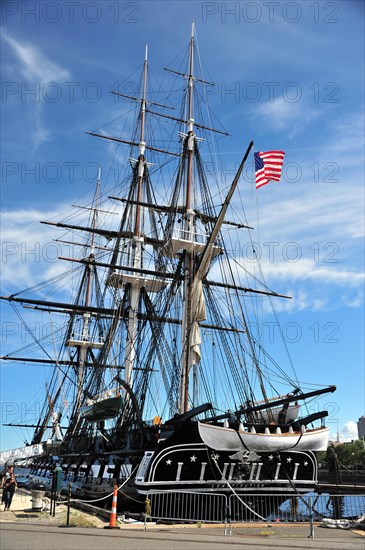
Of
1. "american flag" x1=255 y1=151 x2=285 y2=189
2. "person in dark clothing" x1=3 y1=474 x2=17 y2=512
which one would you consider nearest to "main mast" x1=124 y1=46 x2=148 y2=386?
"american flag" x1=255 y1=151 x2=285 y2=189

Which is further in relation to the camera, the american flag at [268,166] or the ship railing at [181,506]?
the american flag at [268,166]

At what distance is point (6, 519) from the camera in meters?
13.5

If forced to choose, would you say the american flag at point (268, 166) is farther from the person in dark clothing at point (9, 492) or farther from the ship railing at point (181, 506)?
the person in dark clothing at point (9, 492)

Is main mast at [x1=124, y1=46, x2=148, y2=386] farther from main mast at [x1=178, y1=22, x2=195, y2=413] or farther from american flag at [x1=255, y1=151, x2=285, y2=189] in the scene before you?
american flag at [x1=255, y1=151, x2=285, y2=189]

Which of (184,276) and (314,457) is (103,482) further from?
(184,276)

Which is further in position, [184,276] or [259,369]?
[184,276]

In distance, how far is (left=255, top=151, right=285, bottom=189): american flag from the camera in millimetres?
21953

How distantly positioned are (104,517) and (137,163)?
35.1 m

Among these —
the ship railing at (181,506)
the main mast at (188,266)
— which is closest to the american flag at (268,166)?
the main mast at (188,266)

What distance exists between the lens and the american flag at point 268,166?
72.0 ft

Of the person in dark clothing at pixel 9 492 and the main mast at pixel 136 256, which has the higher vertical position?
the main mast at pixel 136 256

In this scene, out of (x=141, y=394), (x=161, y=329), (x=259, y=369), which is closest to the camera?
(x=259, y=369)

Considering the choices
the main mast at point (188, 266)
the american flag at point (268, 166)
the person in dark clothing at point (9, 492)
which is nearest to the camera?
the person in dark clothing at point (9, 492)

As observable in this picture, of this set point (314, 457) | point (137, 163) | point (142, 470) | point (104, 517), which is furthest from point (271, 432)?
point (137, 163)
